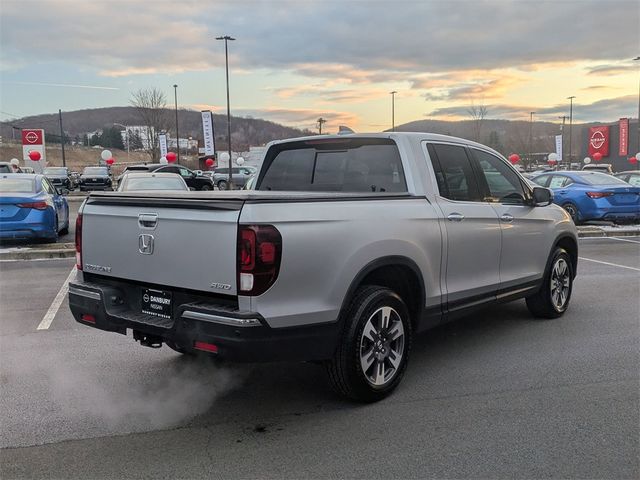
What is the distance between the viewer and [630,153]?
211ft

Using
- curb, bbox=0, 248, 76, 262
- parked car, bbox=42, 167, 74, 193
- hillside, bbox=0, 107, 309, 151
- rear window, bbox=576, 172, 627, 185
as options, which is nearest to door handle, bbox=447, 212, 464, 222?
curb, bbox=0, 248, 76, 262

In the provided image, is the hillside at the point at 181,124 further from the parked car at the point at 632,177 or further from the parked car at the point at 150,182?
the parked car at the point at 632,177

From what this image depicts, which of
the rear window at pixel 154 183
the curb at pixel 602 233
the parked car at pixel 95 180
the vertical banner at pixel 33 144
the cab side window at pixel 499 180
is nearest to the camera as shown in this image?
the cab side window at pixel 499 180

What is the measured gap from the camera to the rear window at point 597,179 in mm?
14812

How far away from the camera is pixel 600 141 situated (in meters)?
68.1

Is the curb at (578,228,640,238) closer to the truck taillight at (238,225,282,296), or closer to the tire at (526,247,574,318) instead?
the tire at (526,247,574,318)

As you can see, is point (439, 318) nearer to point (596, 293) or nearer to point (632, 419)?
point (632, 419)

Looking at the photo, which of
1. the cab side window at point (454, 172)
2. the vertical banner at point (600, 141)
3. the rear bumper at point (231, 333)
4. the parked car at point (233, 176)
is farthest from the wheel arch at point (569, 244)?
the vertical banner at point (600, 141)

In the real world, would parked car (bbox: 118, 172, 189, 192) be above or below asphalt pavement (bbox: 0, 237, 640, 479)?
above

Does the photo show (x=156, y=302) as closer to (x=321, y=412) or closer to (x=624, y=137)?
(x=321, y=412)

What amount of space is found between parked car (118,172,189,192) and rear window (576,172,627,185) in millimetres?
10213

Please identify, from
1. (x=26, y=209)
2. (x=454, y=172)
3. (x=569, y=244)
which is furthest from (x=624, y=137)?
(x=454, y=172)

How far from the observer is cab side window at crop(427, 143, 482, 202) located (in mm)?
4802

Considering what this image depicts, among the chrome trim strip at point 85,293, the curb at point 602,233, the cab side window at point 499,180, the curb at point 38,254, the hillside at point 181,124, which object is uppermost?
the hillside at point 181,124
